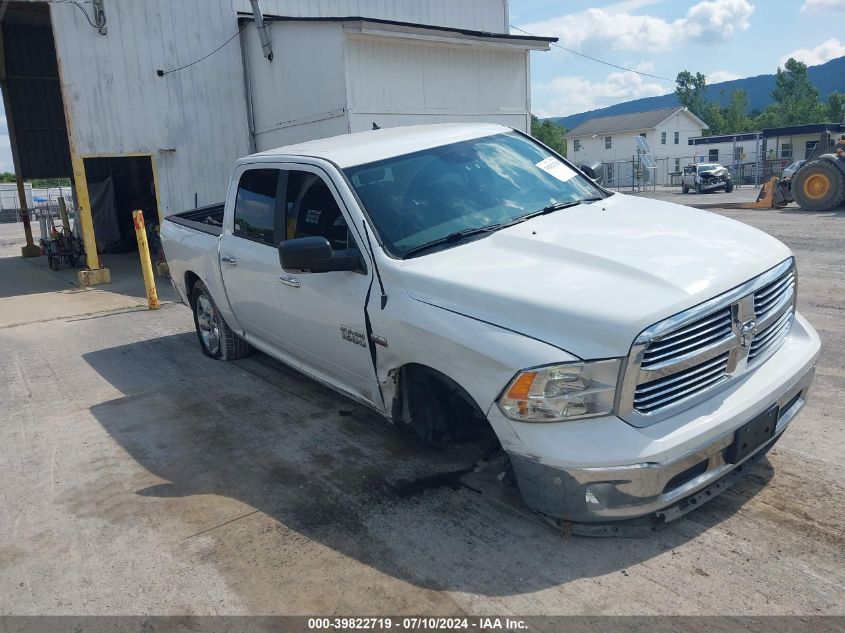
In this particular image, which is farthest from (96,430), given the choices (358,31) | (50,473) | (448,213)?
(358,31)

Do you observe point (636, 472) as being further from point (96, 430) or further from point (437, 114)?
point (437, 114)

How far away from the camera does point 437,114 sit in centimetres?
1323

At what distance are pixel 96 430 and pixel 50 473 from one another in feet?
2.40

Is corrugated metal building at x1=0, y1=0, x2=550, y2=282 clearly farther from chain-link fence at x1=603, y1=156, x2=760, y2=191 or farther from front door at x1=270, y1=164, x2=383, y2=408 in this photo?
chain-link fence at x1=603, y1=156, x2=760, y2=191

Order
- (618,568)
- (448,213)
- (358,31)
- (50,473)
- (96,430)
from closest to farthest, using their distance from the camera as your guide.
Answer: (618,568), (448,213), (50,473), (96,430), (358,31)

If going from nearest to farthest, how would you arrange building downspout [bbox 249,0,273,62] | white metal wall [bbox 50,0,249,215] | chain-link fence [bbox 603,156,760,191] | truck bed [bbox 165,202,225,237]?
1. truck bed [bbox 165,202,225,237]
2. white metal wall [bbox 50,0,249,215]
3. building downspout [bbox 249,0,273,62]
4. chain-link fence [bbox 603,156,760,191]

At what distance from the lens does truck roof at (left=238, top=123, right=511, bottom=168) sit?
4.47m

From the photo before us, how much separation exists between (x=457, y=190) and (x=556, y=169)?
3.17 feet

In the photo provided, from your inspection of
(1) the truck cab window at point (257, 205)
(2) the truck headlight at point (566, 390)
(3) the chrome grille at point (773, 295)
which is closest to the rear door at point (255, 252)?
(1) the truck cab window at point (257, 205)

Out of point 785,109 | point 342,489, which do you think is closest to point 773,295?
point 342,489

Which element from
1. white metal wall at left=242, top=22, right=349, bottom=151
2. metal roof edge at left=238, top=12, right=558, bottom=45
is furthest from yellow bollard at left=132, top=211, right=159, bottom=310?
metal roof edge at left=238, top=12, right=558, bottom=45

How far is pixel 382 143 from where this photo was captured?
184 inches

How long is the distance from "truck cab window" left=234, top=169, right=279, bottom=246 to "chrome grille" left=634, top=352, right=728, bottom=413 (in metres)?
2.97

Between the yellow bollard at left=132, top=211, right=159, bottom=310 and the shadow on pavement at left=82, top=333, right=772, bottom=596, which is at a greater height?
the yellow bollard at left=132, top=211, right=159, bottom=310
